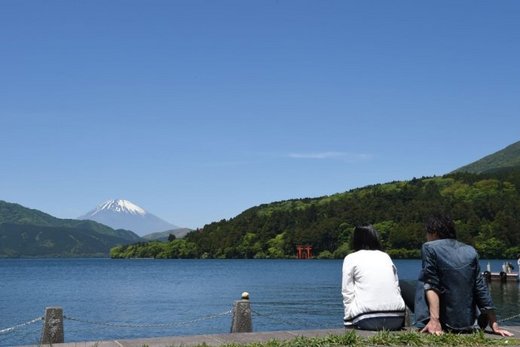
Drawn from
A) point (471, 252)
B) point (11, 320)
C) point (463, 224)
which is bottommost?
point (11, 320)

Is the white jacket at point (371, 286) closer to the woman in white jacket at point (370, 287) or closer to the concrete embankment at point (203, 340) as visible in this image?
the woman in white jacket at point (370, 287)

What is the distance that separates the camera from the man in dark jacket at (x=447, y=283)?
9.80m

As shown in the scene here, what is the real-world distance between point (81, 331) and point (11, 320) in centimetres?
1385

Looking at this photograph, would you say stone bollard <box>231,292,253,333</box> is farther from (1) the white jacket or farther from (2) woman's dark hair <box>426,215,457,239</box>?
(2) woman's dark hair <box>426,215,457,239</box>

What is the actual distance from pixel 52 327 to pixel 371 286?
7.72m

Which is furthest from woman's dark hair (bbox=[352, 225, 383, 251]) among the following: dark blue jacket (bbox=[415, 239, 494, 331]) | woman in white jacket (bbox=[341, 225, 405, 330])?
dark blue jacket (bbox=[415, 239, 494, 331])

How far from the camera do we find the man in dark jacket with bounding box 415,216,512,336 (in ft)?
32.2

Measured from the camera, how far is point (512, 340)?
10117mm

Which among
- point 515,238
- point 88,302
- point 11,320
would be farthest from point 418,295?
point 515,238

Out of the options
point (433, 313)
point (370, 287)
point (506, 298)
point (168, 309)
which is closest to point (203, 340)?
point (370, 287)

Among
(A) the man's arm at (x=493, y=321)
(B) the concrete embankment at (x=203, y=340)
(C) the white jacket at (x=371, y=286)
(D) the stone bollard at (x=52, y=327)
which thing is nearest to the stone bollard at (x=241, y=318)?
(B) the concrete embankment at (x=203, y=340)

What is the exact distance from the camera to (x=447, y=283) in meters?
9.80

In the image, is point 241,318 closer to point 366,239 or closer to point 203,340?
point 203,340

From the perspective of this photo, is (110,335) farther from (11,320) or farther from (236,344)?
(236,344)
